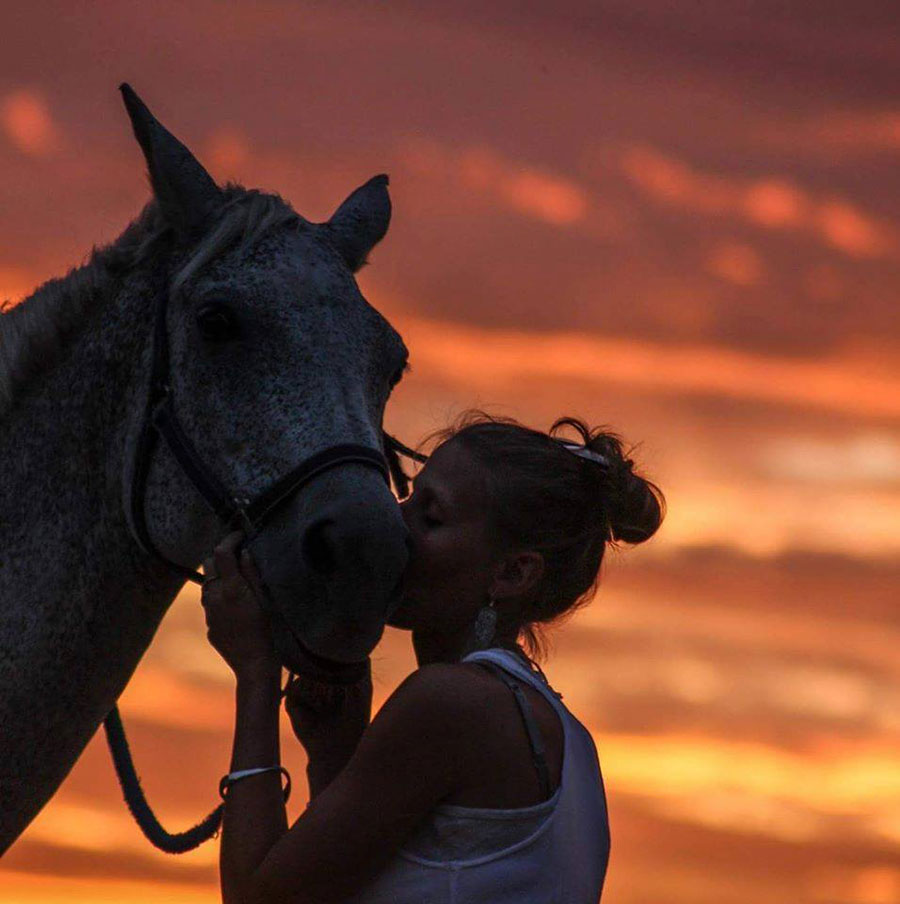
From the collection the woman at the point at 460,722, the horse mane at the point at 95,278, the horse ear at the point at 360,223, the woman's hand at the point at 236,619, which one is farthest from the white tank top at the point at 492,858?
the horse ear at the point at 360,223

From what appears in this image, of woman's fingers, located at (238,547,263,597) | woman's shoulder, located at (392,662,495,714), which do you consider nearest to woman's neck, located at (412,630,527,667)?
woman's shoulder, located at (392,662,495,714)

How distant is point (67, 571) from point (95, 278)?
42.3 inches

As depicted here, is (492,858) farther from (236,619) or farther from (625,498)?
(625,498)

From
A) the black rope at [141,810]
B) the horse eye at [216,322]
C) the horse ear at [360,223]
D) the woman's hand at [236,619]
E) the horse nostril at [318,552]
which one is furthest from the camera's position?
the horse ear at [360,223]

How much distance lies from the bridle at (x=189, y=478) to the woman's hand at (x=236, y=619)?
16 cm

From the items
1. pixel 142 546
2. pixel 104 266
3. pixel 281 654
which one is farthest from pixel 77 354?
pixel 281 654

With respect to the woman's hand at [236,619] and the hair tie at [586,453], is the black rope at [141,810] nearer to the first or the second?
the woman's hand at [236,619]

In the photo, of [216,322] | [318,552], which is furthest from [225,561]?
[216,322]

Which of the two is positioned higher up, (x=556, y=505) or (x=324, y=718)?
(x=556, y=505)

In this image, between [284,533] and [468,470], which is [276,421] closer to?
[284,533]

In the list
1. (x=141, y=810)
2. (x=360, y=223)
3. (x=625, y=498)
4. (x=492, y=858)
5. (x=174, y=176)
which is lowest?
(x=492, y=858)

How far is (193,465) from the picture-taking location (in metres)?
4.32

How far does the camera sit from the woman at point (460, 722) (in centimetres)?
324

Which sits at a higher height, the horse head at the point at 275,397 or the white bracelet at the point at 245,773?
the horse head at the point at 275,397
